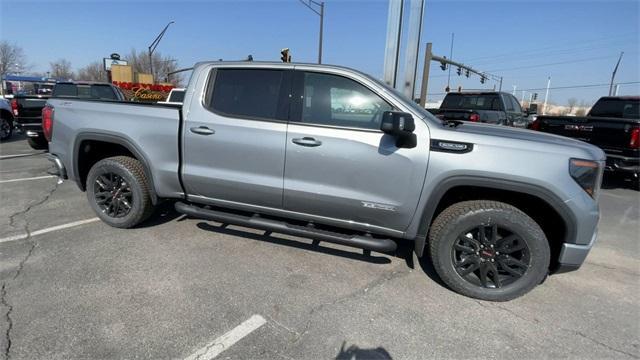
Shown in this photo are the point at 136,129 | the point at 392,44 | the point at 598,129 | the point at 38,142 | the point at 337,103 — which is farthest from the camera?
the point at 38,142

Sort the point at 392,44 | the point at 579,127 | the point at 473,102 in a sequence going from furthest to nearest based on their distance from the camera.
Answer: the point at 473,102 → the point at 392,44 → the point at 579,127

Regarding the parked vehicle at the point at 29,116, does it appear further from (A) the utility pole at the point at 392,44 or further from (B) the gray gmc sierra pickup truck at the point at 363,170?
(A) the utility pole at the point at 392,44

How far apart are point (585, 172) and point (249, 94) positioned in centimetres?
302

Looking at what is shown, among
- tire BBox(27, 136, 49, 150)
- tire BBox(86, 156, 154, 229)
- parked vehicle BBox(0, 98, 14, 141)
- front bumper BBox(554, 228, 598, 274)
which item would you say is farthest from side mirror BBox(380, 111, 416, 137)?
parked vehicle BBox(0, 98, 14, 141)

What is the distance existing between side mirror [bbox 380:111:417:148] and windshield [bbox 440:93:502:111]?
333 inches

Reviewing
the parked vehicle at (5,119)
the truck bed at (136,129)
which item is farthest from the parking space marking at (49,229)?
the parked vehicle at (5,119)

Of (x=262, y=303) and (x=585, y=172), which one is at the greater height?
(x=585, y=172)

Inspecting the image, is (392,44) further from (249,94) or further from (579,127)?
(249,94)

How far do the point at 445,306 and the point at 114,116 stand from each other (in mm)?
3883

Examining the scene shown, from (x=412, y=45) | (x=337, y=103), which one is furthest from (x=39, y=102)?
(x=337, y=103)

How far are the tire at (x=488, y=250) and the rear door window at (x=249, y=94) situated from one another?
1.84 metres

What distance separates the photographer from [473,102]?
1091 centimetres

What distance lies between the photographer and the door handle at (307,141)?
3316 millimetres

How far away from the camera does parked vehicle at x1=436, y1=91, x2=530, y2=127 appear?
30.7ft
